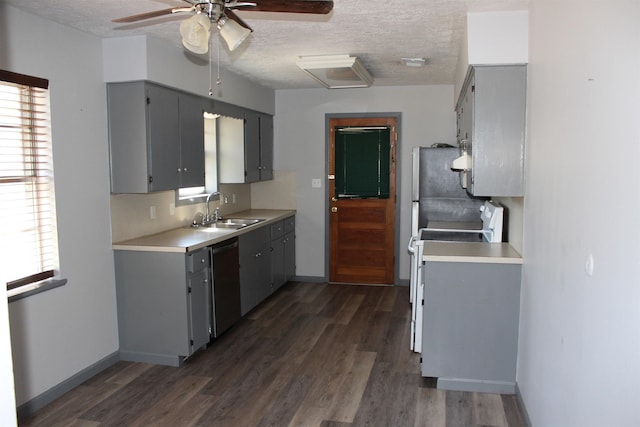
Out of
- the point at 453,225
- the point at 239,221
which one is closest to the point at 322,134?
the point at 239,221

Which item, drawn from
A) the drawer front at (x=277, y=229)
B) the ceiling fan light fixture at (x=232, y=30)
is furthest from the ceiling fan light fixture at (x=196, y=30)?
the drawer front at (x=277, y=229)

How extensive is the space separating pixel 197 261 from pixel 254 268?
4.17 feet

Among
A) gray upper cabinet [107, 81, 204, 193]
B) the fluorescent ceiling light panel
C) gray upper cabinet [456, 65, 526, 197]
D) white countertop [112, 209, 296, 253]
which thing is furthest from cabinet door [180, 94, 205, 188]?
gray upper cabinet [456, 65, 526, 197]

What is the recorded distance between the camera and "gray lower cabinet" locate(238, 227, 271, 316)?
4949mm

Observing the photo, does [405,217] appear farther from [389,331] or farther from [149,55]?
[149,55]

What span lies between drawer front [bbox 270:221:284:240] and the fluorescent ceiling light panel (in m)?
1.68

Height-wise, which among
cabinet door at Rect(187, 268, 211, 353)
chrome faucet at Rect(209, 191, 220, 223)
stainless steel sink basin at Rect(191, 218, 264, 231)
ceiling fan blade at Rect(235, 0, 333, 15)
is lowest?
cabinet door at Rect(187, 268, 211, 353)

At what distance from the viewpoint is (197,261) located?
13.2 ft

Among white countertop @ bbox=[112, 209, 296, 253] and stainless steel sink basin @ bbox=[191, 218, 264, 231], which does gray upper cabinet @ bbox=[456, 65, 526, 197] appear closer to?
white countertop @ bbox=[112, 209, 296, 253]

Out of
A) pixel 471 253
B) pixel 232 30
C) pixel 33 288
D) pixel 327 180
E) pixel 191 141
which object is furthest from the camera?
pixel 327 180

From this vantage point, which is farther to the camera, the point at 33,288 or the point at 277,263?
the point at 277,263

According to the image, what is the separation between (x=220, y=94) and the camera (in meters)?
4.95

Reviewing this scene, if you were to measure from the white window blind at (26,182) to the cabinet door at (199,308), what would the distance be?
38.7 inches

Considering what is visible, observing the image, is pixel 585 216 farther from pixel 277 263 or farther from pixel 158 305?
pixel 277 263
